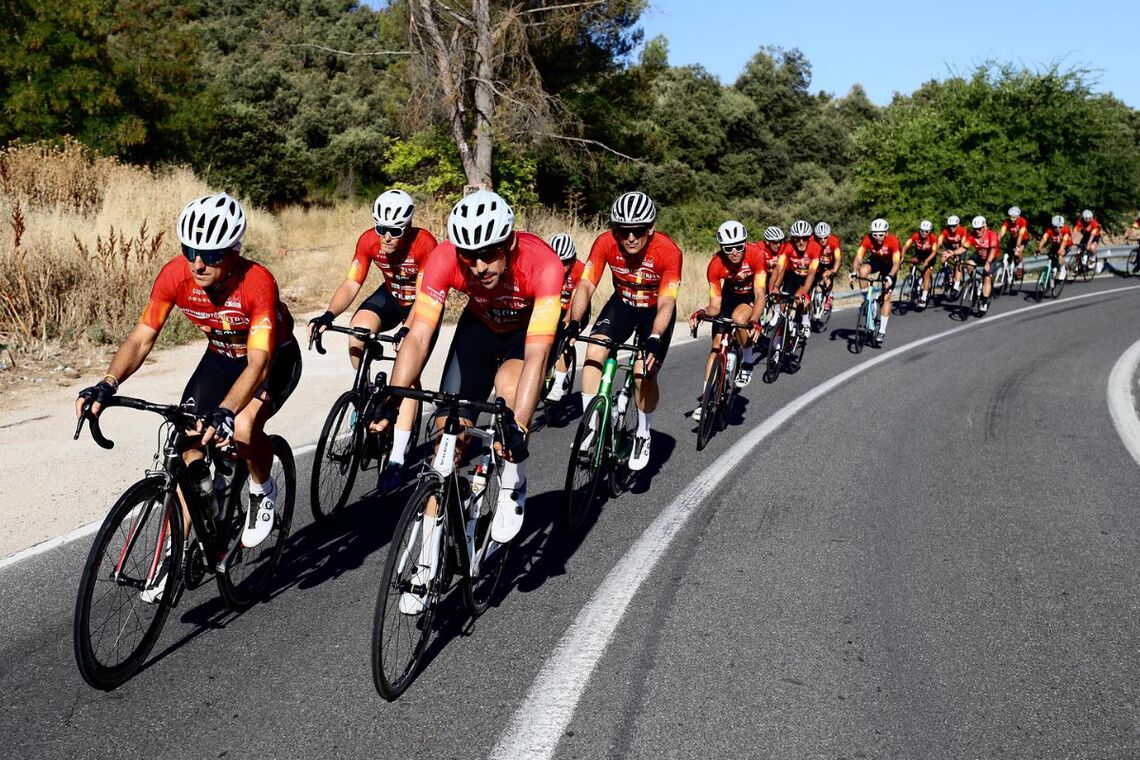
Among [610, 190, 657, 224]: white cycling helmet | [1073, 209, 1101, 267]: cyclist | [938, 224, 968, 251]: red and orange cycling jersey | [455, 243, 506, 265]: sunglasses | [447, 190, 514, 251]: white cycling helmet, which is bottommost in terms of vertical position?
[455, 243, 506, 265]: sunglasses

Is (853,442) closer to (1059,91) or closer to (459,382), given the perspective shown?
(459,382)

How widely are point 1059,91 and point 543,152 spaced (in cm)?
2072

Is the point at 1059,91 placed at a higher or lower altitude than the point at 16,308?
higher

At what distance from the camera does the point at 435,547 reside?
4.10 m

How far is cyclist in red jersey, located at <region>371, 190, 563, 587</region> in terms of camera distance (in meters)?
4.45

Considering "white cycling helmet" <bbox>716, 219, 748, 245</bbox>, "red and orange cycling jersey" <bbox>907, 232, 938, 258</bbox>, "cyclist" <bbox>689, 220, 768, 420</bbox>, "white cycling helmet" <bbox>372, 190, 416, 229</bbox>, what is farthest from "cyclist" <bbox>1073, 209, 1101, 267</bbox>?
"white cycling helmet" <bbox>372, 190, 416, 229</bbox>

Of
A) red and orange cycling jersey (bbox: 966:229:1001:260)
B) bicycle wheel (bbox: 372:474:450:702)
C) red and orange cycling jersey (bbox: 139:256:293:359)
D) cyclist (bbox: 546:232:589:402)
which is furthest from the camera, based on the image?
red and orange cycling jersey (bbox: 966:229:1001:260)

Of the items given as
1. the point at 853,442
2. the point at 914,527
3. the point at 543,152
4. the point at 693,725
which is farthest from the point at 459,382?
the point at 543,152

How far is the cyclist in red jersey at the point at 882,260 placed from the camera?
1539 centimetres

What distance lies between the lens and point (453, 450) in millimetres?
4145

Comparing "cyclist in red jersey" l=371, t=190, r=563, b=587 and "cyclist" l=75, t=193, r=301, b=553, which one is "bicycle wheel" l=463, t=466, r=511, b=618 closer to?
"cyclist in red jersey" l=371, t=190, r=563, b=587

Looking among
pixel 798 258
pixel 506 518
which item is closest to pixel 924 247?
pixel 798 258

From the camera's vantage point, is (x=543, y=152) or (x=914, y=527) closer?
(x=914, y=527)

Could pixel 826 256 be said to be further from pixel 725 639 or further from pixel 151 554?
pixel 151 554
